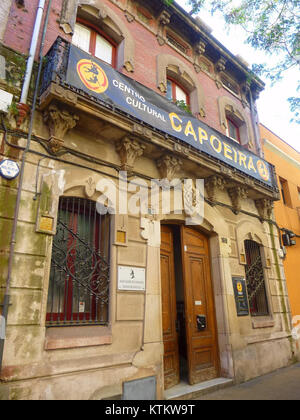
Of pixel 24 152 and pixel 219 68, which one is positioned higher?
pixel 219 68

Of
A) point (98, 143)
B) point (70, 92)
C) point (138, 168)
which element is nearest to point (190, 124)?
point (138, 168)

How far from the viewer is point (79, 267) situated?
475cm

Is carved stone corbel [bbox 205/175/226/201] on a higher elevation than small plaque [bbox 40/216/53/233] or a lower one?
higher

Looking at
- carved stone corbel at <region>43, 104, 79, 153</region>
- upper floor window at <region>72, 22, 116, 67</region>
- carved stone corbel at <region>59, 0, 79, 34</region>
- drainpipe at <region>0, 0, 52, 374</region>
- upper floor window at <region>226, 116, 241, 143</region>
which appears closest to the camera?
drainpipe at <region>0, 0, 52, 374</region>

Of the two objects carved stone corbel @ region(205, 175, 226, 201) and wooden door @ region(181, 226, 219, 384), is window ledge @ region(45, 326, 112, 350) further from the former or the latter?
carved stone corbel @ region(205, 175, 226, 201)

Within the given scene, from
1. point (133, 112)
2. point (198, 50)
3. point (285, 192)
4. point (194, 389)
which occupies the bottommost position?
point (194, 389)

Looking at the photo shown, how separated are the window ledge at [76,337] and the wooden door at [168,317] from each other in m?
1.74

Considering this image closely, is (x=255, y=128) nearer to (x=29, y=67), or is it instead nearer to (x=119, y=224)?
(x=119, y=224)

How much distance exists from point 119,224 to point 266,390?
4.53 meters

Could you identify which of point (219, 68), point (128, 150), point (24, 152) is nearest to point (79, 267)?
point (24, 152)

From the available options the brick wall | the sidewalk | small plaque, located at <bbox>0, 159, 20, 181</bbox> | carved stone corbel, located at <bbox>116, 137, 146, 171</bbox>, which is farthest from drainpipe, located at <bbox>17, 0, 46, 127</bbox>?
the sidewalk

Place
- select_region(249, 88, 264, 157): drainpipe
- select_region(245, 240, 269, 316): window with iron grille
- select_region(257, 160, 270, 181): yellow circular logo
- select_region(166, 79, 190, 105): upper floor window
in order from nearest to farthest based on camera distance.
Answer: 1. select_region(245, 240, 269, 316): window with iron grille
2. select_region(166, 79, 190, 105): upper floor window
3. select_region(257, 160, 270, 181): yellow circular logo
4. select_region(249, 88, 264, 157): drainpipe
